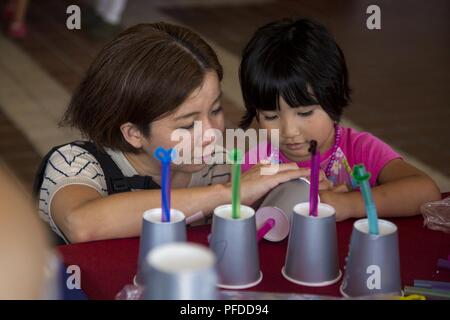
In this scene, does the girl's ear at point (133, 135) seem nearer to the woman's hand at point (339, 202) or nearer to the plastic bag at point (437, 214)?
the woman's hand at point (339, 202)

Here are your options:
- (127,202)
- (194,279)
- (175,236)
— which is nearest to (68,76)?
(127,202)

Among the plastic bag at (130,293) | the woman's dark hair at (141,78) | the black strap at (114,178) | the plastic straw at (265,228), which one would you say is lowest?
the plastic bag at (130,293)

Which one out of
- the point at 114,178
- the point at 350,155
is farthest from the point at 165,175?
the point at 350,155

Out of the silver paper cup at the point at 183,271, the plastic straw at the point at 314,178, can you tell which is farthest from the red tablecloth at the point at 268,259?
the silver paper cup at the point at 183,271

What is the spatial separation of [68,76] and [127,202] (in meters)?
2.94

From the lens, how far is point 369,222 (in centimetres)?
110

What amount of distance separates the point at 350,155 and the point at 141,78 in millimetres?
534

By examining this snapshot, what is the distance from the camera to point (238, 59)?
14.8 ft

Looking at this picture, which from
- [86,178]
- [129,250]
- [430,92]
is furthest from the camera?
[430,92]

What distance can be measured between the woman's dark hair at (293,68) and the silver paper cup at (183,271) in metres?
0.96

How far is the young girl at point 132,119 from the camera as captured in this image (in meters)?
1.47

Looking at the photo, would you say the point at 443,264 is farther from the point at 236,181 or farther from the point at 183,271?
the point at 183,271

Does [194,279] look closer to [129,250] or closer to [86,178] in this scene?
[129,250]

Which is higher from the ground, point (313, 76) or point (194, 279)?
point (313, 76)
